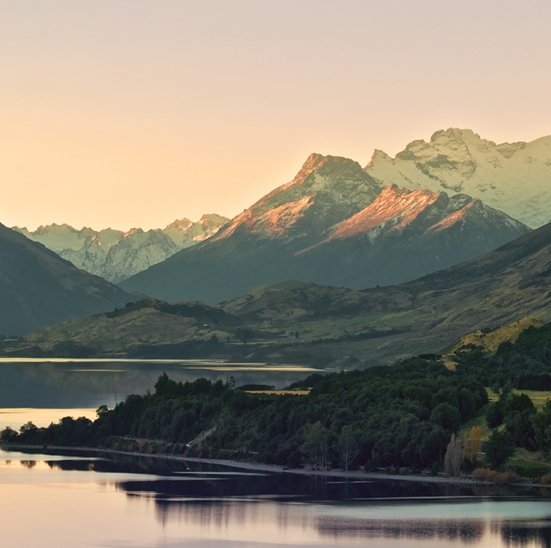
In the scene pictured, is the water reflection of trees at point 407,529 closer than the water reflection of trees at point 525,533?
No

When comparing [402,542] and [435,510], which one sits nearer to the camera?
[402,542]

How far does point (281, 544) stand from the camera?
566ft

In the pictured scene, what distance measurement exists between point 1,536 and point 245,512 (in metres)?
40.0

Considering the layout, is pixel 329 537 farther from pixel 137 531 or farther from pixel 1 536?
pixel 1 536

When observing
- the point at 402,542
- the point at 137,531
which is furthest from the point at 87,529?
the point at 402,542

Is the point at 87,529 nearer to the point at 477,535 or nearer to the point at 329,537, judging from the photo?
the point at 329,537

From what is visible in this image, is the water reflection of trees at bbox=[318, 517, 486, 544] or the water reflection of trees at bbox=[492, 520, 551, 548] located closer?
the water reflection of trees at bbox=[492, 520, 551, 548]

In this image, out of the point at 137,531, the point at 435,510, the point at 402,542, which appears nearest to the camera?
the point at 402,542

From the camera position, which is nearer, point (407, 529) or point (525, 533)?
point (525, 533)

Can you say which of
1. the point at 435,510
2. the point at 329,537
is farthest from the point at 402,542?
the point at 435,510

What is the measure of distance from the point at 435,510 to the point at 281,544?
33.5 metres

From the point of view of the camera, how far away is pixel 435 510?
7736 inches

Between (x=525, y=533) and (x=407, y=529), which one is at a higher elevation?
(x=407, y=529)

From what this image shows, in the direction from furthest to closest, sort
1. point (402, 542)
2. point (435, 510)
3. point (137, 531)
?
point (435, 510), point (137, 531), point (402, 542)
